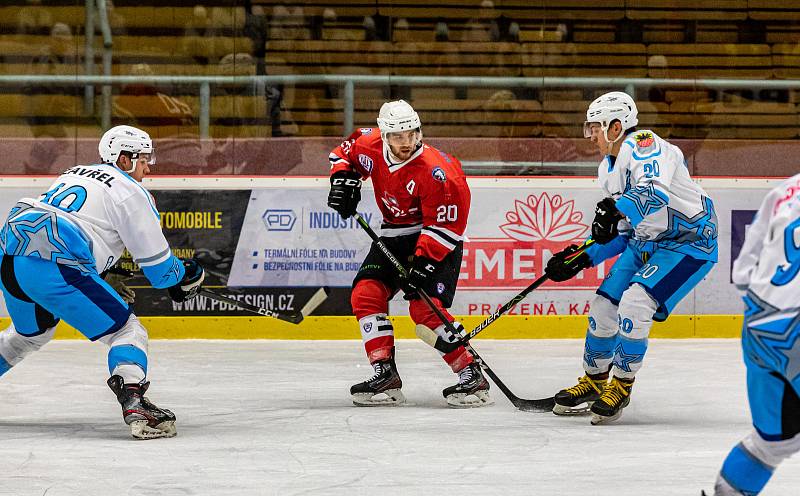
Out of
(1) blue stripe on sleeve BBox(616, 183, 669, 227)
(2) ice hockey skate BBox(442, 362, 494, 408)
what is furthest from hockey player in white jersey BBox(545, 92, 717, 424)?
(2) ice hockey skate BBox(442, 362, 494, 408)

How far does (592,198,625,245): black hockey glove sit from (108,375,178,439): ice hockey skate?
172 cm

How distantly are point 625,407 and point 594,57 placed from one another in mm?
3417

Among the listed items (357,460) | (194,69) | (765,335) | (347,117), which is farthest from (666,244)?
(194,69)

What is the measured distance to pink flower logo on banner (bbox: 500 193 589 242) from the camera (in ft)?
24.1

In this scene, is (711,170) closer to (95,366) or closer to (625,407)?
(625,407)

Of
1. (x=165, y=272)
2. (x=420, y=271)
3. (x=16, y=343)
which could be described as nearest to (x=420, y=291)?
(x=420, y=271)

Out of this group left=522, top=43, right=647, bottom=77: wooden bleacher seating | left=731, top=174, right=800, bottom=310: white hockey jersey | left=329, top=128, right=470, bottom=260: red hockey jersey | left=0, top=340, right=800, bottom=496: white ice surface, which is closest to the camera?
left=731, top=174, right=800, bottom=310: white hockey jersey

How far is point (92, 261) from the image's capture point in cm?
417

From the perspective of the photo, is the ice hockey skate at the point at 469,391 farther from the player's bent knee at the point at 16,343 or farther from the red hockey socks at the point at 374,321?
the player's bent knee at the point at 16,343

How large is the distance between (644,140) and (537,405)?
1.15 meters

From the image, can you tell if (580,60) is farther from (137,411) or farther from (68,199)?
(137,411)

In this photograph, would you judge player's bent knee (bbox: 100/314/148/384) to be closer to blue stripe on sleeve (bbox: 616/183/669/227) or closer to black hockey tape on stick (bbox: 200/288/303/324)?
black hockey tape on stick (bbox: 200/288/303/324)

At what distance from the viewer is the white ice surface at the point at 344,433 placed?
3518 millimetres

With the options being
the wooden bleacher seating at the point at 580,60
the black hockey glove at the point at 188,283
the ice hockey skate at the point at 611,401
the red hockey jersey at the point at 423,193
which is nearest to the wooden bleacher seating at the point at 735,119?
the wooden bleacher seating at the point at 580,60
